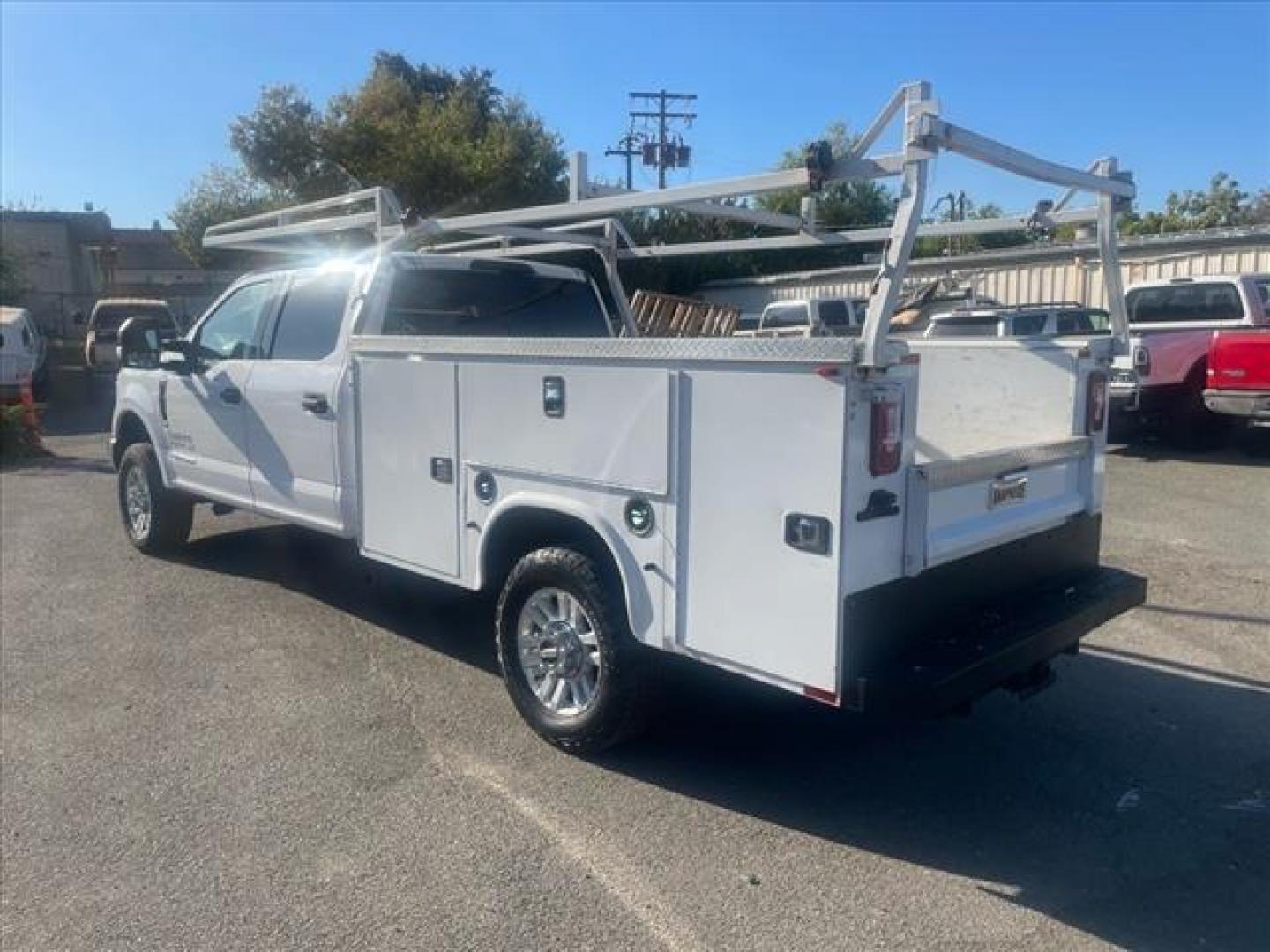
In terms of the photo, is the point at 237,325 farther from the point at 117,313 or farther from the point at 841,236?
the point at 117,313

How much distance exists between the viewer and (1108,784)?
4.27 meters

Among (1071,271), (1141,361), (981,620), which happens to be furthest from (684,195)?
(1071,271)

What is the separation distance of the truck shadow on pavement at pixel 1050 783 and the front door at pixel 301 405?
121 cm

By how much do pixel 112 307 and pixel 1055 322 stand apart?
67.5 ft

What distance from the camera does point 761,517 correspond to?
3.62 m

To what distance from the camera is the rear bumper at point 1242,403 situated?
453 inches

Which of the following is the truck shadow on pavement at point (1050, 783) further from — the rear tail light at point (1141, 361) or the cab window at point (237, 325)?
the rear tail light at point (1141, 361)

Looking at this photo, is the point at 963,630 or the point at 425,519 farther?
the point at 425,519

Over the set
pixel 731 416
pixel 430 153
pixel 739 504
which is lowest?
pixel 739 504

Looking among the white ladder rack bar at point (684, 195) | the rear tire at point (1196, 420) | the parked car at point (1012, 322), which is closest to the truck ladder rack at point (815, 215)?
the white ladder rack bar at point (684, 195)

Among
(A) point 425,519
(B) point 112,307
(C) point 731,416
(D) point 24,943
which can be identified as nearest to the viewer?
(D) point 24,943

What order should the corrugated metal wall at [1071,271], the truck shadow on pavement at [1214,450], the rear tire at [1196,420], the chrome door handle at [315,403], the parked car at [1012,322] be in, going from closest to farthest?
the chrome door handle at [315,403], the truck shadow on pavement at [1214,450], the rear tire at [1196,420], the parked car at [1012,322], the corrugated metal wall at [1071,271]

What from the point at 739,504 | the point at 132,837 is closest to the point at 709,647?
the point at 739,504

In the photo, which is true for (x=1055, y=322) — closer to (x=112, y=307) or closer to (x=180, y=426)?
(x=180, y=426)
